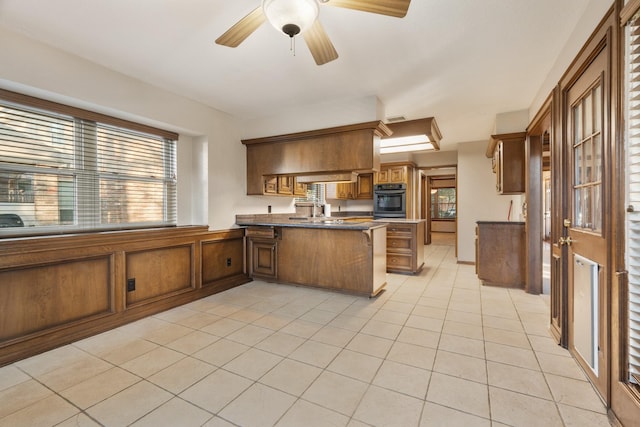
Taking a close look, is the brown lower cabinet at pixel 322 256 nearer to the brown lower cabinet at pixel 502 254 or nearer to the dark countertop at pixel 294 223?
the dark countertop at pixel 294 223

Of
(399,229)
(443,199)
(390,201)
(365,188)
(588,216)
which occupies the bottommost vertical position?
(399,229)

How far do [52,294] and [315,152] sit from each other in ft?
10.0

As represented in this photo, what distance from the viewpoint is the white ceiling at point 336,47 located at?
1.97 meters

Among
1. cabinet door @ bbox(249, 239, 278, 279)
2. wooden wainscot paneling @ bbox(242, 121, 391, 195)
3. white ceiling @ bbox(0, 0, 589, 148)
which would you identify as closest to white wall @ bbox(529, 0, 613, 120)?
white ceiling @ bbox(0, 0, 589, 148)

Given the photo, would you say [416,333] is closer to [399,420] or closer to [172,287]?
[399,420]

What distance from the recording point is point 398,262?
4.87 m

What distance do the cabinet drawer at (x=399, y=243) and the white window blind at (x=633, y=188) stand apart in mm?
3381

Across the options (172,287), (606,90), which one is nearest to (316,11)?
(606,90)

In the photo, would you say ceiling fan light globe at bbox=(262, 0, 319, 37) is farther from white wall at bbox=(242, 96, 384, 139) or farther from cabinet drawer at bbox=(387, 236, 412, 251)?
cabinet drawer at bbox=(387, 236, 412, 251)

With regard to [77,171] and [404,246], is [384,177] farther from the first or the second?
[77,171]

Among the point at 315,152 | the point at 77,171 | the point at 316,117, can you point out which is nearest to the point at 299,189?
the point at 315,152

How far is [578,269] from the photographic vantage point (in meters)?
2.01

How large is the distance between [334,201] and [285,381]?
5548mm

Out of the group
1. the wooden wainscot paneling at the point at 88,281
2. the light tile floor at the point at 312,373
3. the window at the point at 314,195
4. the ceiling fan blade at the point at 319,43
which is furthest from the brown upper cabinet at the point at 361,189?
the ceiling fan blade at the point at 319,43
